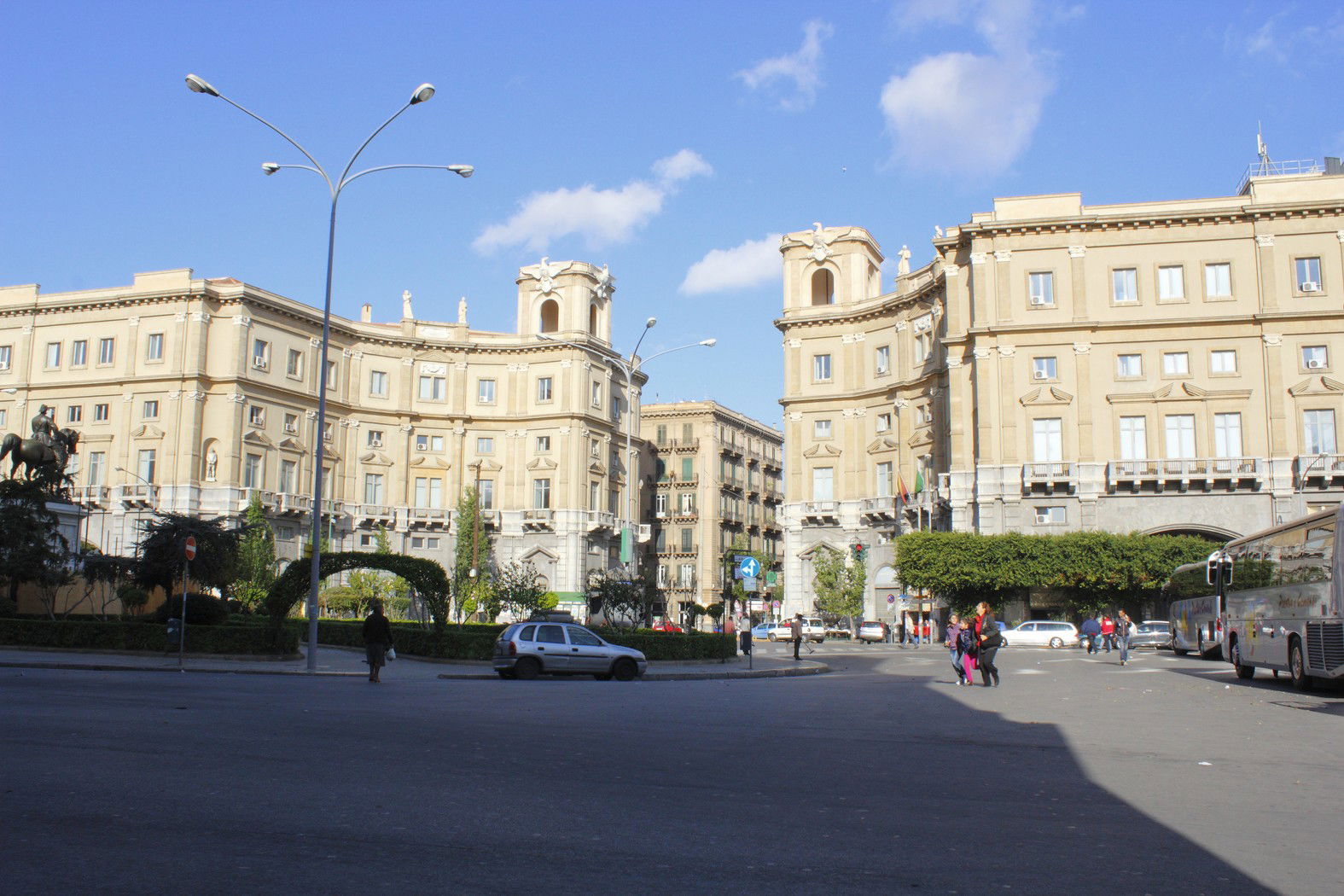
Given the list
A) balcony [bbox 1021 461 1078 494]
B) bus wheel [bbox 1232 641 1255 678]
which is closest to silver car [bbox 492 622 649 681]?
bus wheel [bbox 1232 641 1255 678]

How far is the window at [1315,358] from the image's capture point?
51.9m

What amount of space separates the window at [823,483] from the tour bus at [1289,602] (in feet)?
134

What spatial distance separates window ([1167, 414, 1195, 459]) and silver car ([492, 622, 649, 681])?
3666cm

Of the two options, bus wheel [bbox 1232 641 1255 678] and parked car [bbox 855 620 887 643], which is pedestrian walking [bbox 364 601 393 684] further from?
parked car [bbox 855 620 887 643]

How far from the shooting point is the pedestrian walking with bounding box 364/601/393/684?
2180cm

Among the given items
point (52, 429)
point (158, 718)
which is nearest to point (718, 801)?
point (158, 718)

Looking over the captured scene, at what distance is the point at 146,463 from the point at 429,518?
17.2 meters

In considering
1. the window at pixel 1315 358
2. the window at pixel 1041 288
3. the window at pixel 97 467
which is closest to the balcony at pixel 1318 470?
the window at pixel 1315 358

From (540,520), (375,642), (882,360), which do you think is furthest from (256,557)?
(375,642)

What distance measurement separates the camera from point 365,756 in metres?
10.2

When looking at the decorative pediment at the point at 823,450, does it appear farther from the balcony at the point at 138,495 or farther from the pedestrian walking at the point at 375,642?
the pedestrian walking at the point at 375,642

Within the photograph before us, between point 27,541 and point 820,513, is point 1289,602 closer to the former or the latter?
point 27,541

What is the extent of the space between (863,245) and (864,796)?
64.9 metres

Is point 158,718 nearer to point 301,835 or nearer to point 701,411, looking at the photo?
point 301,835
